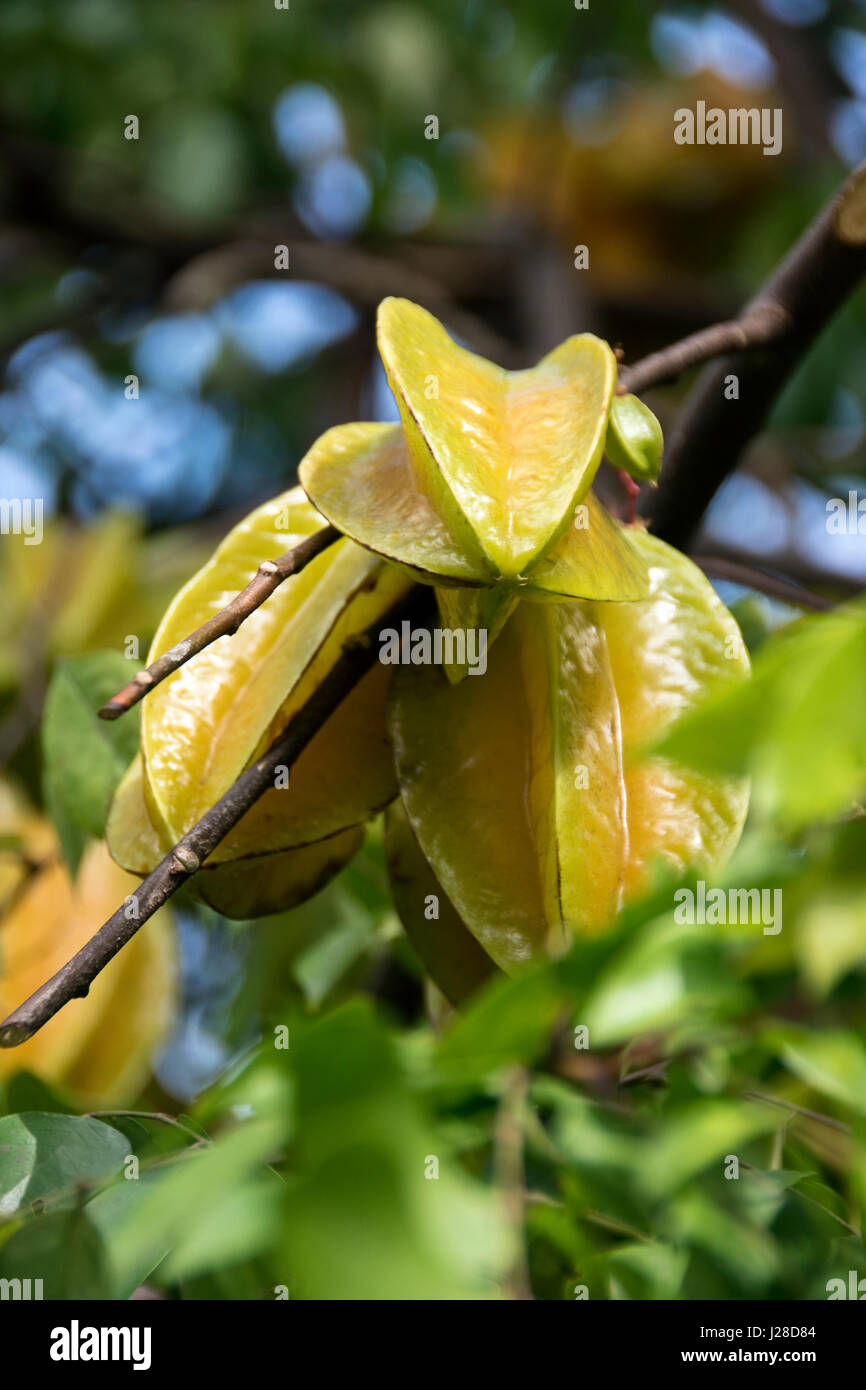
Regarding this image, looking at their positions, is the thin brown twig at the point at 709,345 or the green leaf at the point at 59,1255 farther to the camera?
the thin brown twig at the point at 709,345

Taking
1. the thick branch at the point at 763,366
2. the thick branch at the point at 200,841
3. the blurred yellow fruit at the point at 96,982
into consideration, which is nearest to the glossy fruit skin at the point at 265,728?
the thick branch at the point at 200,841

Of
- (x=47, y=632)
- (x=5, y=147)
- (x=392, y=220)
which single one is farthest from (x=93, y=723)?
(x=392, y=220)

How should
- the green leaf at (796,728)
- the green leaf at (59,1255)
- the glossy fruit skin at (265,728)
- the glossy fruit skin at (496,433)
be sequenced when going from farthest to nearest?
the glossy fruit skin at (265,728), the glossy fruit skin at (496,433), the green leaf at (59,1255), the green leaf at (796,728)

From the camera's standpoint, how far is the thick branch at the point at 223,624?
61 centimetres

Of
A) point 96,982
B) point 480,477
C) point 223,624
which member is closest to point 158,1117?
point 223,624

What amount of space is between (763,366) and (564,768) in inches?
15.6

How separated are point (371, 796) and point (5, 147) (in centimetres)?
186

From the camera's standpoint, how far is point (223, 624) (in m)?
0.66

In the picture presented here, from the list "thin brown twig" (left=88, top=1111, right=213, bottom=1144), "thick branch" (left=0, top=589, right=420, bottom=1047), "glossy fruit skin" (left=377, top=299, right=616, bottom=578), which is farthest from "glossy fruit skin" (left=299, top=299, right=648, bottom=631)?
"thin brown twig" (left=88, top=1111, right=213, bottom=1144)

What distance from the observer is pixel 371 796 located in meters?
0.84

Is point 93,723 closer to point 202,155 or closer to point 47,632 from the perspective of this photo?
point 47,632

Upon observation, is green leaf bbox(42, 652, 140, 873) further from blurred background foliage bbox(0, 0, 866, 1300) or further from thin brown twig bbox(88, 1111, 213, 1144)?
thin brown twig bbox(88, 1111, 213, 1144)

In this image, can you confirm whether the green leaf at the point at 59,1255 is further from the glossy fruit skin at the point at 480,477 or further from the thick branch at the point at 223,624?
the glossy fruit skin at the point at 480,477

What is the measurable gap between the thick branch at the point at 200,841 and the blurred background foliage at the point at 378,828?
0.09 meters
